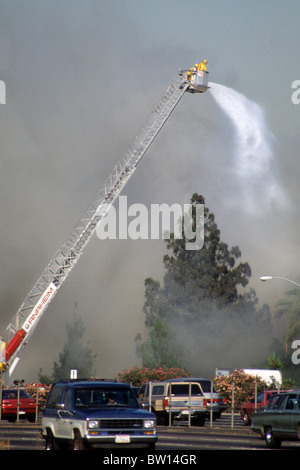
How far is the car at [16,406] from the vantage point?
44344mm

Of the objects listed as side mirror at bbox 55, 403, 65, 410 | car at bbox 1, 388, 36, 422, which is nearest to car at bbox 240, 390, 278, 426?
car at bbox 1, 388, 36, 422

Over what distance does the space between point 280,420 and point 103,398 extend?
7.65 metres

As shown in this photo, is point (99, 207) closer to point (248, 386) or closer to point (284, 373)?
point (284, 373)

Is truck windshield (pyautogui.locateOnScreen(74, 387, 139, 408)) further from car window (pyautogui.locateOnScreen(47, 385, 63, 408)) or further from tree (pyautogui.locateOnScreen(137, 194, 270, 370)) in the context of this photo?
tree (pyautogui.locateOnScreen(137, 194, 270, 370))

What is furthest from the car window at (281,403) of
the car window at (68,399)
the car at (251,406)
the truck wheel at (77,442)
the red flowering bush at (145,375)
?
the red flowering bush at (145,375)

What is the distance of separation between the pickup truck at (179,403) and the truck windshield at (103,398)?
18948 millimetres

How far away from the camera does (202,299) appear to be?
9556cm

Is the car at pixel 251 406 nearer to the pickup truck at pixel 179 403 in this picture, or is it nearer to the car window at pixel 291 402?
the pickup truck at pixel 179 403

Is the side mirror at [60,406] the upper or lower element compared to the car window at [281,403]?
upper

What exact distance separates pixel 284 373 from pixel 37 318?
24624 mm

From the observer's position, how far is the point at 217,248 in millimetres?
97875
